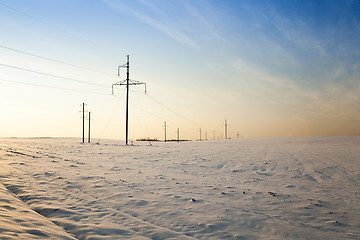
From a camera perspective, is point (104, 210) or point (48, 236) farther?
point (104, 210)

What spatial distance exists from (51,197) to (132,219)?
409cm

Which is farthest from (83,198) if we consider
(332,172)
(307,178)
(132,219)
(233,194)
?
(332,172)

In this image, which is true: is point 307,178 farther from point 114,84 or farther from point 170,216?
point 114,84

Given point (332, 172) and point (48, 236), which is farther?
point (332, 172)

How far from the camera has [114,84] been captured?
39.0 m

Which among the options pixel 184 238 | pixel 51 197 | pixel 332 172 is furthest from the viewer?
pixel 332 172

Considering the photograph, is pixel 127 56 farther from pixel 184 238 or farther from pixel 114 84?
pixel 184 238

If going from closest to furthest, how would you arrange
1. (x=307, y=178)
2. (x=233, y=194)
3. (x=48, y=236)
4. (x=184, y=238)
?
(x=48, y=236) < (x=184, y=238) < (x=233, y=194) < (x=307, y=178)

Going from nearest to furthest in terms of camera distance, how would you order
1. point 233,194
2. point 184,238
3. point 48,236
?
point 48,236 → point 184,238 → point 233,194

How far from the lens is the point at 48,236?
5316 millimetres

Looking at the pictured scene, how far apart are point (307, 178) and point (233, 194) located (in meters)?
6.54

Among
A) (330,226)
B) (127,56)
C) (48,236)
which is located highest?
(127,56)

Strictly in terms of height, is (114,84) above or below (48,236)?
above

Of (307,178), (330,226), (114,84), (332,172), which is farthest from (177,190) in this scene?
(114,84)
